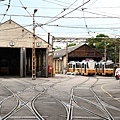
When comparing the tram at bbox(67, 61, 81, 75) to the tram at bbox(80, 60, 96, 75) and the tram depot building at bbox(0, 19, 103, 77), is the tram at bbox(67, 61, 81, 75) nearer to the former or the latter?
the tram at bbox(80, 60, 96, 75)

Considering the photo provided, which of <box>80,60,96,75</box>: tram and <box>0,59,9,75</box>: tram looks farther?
<box>80,60,96,75</box>: tram

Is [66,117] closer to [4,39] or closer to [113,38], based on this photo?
[4,39]

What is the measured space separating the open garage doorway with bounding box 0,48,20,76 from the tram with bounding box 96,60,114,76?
50.5ft

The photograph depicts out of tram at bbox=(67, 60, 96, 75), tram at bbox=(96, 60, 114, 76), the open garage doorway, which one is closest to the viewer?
the open garage doorway

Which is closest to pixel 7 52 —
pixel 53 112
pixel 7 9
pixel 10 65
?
pixel 10 65

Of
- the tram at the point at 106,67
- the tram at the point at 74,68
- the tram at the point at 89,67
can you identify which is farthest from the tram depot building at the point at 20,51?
the tram at the point at 106,67

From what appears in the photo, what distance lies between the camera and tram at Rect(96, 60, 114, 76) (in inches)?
2685

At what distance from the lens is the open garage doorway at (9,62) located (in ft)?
221

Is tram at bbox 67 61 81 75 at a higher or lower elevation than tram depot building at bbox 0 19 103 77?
lower

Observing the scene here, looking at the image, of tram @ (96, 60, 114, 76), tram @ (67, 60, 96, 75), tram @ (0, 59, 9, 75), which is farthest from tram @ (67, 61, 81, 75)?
tram @ (0, 59, 9, 75)

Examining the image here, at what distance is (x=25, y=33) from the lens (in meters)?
54.9

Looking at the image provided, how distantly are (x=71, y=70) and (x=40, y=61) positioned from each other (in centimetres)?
1448

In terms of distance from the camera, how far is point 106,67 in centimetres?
6825

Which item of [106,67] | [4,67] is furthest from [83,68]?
[4,67]
